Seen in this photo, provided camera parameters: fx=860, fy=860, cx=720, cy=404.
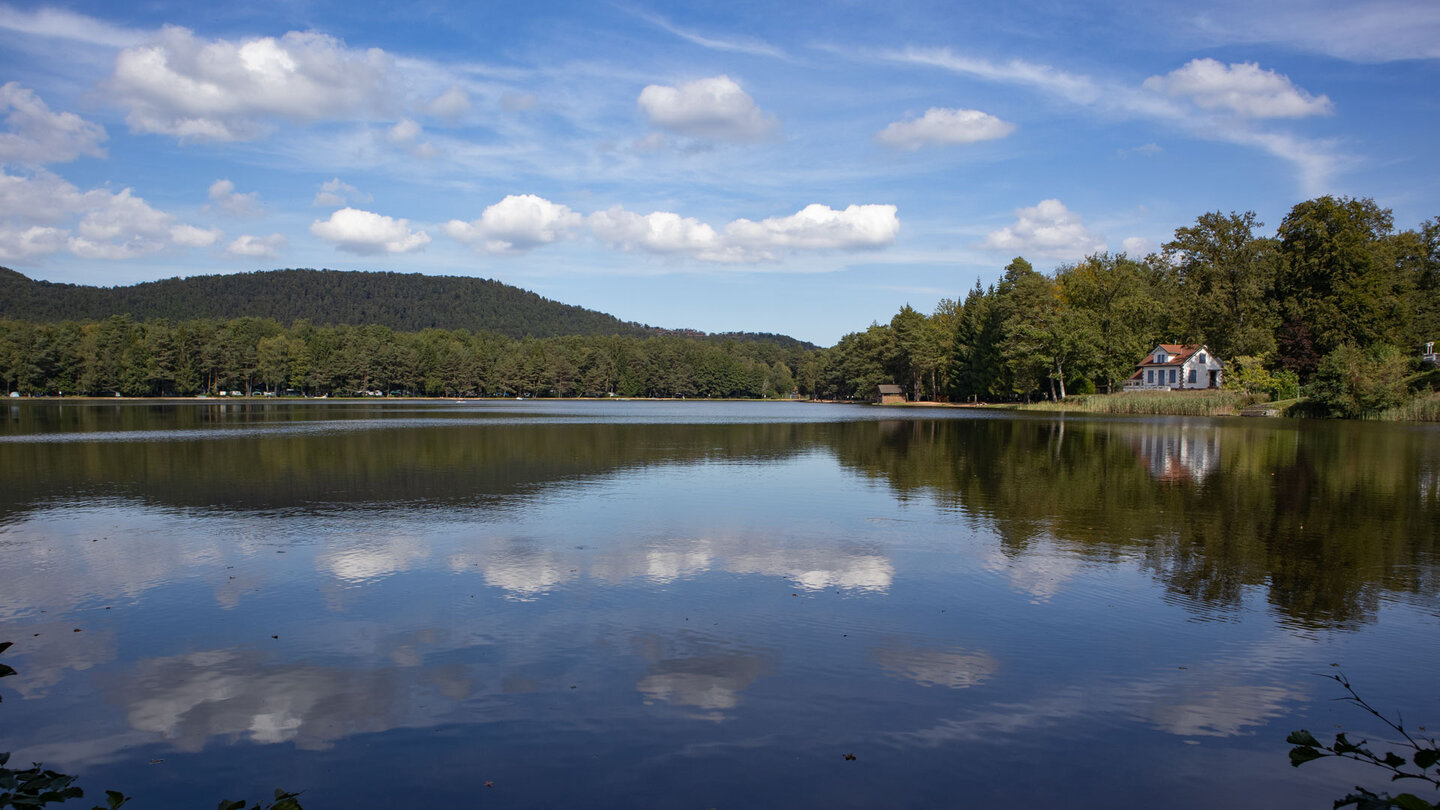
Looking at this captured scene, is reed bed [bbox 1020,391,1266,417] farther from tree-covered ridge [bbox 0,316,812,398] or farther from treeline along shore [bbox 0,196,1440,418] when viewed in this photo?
tree-covered ridge [bbox 0,316,812,398]

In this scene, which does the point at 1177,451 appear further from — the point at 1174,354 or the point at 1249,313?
the point at 1174,354

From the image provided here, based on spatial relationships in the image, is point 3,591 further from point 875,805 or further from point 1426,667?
point 1426,667

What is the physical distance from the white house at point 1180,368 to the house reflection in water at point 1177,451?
35487 millimetres

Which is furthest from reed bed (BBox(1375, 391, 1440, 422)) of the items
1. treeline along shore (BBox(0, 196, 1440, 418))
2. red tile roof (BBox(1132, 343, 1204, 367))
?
red tile roof (BBox(1132, 343, 1204, 367))

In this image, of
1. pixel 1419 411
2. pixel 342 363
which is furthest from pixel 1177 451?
pixel 342 363

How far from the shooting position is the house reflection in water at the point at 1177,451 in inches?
922

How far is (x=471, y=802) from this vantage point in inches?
211

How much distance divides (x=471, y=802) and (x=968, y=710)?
Answer: 3730mm

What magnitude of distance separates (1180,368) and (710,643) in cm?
8154

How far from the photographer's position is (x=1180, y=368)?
78000mm

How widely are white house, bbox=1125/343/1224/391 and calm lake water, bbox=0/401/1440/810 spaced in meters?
64.3

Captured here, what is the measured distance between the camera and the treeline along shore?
2499 inches

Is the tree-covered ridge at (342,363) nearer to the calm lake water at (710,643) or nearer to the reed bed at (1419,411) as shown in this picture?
the reed bed at (1419,411)

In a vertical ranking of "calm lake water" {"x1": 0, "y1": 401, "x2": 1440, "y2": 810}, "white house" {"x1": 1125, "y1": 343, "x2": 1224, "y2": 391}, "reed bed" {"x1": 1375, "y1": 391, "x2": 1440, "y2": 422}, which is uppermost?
"white house" {"x1": 1125, "y1": 343, "x2": 1224, "y2": 391}
